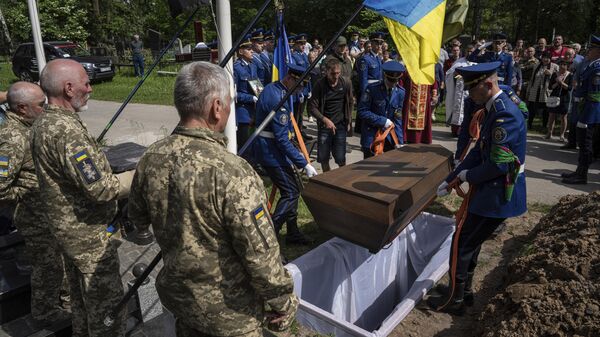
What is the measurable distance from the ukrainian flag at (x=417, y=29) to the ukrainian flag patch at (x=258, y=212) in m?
1.51

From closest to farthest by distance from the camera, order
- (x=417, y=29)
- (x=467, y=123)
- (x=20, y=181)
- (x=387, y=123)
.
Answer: (x=417, y=29)
(x=20, y=181)
(x=467, y=123)
(x=387, y=123)

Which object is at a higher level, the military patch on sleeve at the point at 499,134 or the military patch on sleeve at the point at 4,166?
the military patch on sleeve at the point at 499,134

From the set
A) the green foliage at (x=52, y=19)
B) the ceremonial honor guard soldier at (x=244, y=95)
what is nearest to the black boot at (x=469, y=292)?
the ceremonial honor guard soldier at (x=244, y=95)

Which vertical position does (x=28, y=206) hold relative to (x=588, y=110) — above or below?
below

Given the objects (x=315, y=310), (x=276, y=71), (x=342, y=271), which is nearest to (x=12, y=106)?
(x=315, y=310)

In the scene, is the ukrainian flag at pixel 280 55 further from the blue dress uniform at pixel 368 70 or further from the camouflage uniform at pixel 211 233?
the camouflage uniform at pixel 211 233

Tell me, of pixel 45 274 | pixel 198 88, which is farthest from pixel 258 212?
pixel 45 274

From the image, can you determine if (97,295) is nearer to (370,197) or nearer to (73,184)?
(73,184)

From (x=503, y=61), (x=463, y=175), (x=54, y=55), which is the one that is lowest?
(x=463, y=175)

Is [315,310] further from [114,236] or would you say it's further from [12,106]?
[12,106]

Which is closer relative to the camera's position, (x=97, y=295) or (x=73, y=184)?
Result: (x=73, y=184)

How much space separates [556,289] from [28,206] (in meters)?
3.49

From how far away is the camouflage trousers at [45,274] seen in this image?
2.99 m

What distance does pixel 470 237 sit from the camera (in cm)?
330
